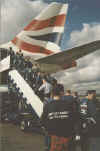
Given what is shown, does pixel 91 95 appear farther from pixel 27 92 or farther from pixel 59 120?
pixel 27 92

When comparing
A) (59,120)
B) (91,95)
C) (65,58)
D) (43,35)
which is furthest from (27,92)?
(43,35)

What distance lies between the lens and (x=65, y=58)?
1160 centimetres

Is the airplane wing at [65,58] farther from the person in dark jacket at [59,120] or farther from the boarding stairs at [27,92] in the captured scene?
the person in dark jacket at [59,120]

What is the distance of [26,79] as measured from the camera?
9414 millimetres

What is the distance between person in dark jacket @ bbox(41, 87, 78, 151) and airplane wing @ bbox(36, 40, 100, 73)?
6.78 m

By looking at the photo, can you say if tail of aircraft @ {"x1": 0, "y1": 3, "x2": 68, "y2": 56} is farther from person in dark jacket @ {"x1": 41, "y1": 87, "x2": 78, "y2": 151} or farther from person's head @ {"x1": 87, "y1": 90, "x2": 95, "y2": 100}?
person in dark jacket @ {"x1": 41, "y1": 87, "x2": 78, "y2": 151}

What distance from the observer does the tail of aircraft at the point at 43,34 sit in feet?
53.3

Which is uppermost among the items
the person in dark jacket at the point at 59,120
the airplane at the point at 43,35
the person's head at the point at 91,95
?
the airplane at the point at 43,35

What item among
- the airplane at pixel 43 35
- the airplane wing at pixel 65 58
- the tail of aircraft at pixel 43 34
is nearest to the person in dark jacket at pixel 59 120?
the airplane wing at pixel 65 58

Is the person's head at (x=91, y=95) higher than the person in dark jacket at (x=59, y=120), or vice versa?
the person's head at (x=91, y=95)

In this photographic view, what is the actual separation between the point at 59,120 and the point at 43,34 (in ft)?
45.4

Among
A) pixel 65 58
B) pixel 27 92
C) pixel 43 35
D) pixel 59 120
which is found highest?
pixel 43 35

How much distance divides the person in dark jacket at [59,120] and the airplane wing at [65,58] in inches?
267

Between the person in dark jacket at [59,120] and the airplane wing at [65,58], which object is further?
the airplane wing at [65,58]
